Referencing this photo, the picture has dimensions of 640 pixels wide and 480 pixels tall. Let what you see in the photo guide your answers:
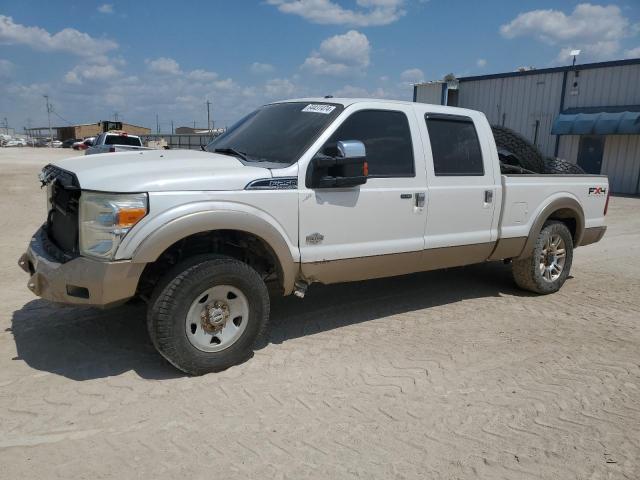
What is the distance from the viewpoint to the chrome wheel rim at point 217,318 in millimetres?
3672

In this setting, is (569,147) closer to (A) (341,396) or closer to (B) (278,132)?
(B) (278,132)

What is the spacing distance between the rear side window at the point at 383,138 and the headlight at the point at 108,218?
168cm

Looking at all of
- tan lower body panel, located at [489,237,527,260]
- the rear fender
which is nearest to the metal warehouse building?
the rear fender

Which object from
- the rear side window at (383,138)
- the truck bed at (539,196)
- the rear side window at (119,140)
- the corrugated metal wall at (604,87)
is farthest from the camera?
the rear side window at (119,140)

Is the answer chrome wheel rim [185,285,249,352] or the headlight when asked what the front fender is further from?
chrome wheel rim [185,285,249,352]

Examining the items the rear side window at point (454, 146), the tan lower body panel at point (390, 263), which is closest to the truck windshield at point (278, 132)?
the tan lower body panel at point (390, 263)

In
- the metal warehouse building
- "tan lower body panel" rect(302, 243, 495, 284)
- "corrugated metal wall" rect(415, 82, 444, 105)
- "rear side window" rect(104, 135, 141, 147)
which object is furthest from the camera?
"corrugated metal wall" rect(415, 82, 444, 105)

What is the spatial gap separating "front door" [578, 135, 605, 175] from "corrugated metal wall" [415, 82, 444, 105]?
7.17 meters

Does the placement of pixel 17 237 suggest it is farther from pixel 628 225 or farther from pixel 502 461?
pixel 628 225

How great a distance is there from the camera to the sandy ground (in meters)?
2.82

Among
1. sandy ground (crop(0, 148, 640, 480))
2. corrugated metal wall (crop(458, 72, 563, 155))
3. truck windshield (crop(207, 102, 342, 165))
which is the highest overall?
corrugated metal wall (crop(458, 72, 563, 155))

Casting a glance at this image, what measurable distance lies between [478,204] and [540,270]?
1.47 meters

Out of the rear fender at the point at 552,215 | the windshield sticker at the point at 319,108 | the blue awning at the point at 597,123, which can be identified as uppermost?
the blue awning at the point at 597,123

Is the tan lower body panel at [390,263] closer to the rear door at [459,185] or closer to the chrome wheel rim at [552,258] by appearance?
the rear door at [459,185]
